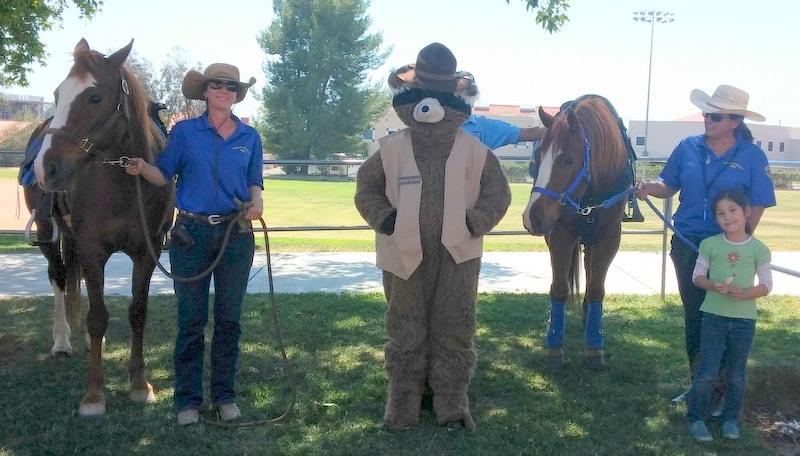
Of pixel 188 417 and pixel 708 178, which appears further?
pixel 708 178

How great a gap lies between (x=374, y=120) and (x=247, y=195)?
42.2 meters

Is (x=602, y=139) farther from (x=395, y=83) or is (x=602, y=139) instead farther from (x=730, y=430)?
(x=730, y=430)

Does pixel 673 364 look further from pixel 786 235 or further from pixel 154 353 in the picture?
pixel 786 235

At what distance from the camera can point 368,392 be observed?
443 cm

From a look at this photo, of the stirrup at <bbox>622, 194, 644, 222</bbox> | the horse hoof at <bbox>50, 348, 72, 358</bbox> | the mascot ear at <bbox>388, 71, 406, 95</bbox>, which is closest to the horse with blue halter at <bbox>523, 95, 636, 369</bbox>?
the stirrup at <bbox>622, 194, 644, 222</bbox>

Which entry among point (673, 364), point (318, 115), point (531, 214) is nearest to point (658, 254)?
point (673, 364)

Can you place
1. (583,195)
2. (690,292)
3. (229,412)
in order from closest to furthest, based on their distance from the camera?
(229,412), (690,292), (583,195)

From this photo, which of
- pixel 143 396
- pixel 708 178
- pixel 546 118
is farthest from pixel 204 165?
pixel 708 178

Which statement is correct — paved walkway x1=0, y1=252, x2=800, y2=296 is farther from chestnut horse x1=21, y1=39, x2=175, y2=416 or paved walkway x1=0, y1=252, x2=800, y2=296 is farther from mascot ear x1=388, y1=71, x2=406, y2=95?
mascot ear x1=388, y1=71, x2=406, y2=95

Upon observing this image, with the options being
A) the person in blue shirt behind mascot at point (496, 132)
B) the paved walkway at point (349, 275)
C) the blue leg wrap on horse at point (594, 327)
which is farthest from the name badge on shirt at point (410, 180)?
the paved walkway at point (349, 275)

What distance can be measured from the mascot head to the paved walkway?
162 inches

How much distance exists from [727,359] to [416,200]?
1.91m

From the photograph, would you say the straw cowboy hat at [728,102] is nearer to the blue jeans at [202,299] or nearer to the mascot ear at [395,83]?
the mascot ear at [395,83]

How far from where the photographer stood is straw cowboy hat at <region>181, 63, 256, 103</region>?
378cm
